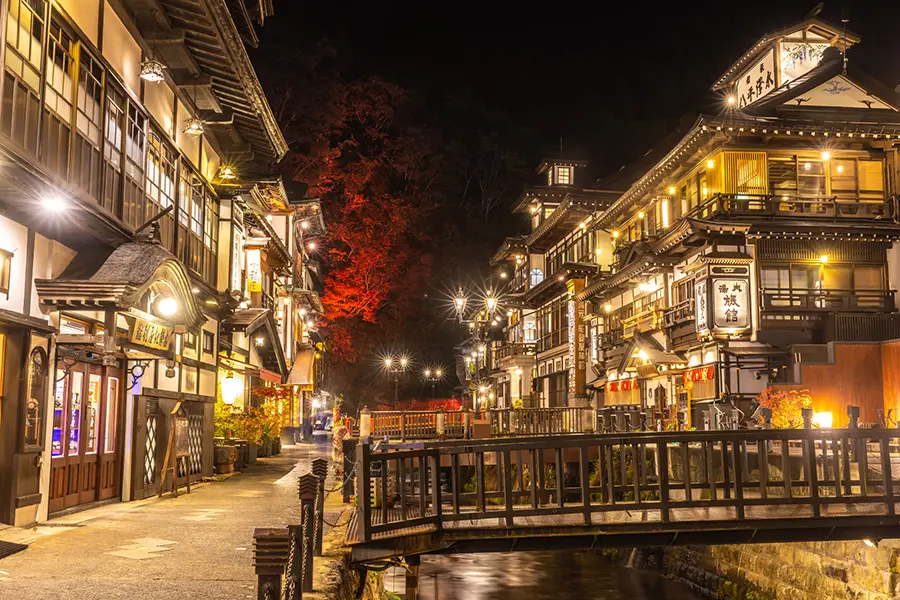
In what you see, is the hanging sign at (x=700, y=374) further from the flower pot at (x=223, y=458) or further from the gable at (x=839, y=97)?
the flower pot at (x=223, y=458)

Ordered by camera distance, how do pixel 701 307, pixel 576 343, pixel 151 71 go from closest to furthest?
1. pixel 151 71
2. pixel 701 307
3. pixel 576 343

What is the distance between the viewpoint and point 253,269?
31.0 metres

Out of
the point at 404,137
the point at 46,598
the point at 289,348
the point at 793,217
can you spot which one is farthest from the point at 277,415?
the point at 404,137

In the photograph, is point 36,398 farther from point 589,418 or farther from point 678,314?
point 678,314

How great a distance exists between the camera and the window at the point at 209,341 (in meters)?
24.4

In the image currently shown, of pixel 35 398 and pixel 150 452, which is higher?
pixel 35 398

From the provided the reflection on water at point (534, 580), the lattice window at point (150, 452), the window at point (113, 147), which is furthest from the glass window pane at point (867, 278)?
the window at point (113, 147)

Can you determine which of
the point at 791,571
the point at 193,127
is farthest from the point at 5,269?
the point at 791,571

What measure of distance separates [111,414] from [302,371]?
22258mm

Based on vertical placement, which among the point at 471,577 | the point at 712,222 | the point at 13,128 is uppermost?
the point at 712,222

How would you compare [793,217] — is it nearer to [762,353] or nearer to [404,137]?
[762,353]

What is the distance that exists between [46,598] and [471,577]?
17.9 metres

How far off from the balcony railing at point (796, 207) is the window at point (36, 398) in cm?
2412

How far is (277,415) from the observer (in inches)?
1411
